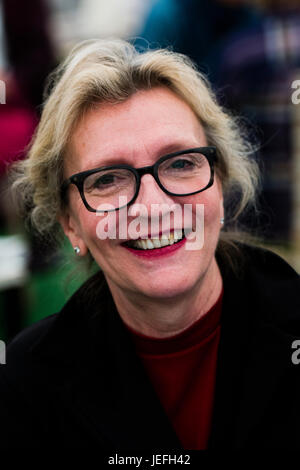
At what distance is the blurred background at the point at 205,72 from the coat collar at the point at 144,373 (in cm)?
142

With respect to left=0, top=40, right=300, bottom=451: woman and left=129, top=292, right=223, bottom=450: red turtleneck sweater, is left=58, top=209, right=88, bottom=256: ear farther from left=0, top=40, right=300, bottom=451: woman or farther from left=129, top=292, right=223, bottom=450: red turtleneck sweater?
left=129, top=292, right=223, bottom=450: red turtleneck sweater

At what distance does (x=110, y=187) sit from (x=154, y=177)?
Result: 163 millimetres

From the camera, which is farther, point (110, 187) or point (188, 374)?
point (188, 374)

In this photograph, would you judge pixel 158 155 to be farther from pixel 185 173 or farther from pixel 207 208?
pixel 207 208

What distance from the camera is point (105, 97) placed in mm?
1713

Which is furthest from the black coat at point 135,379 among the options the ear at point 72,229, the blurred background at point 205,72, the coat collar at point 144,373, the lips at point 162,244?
the blurred background at point 205,72

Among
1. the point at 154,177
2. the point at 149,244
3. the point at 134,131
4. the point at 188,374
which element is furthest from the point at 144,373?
the point at 134,131

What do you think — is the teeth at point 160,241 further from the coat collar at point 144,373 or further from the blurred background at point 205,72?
the blurred background at point 205,72

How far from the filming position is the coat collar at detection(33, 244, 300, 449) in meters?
1.67

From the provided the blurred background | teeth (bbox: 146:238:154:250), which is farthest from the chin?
the blurred background

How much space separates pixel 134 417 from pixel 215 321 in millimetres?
448

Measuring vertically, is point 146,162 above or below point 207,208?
above

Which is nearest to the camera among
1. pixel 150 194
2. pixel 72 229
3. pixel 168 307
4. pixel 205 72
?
pixel 150 194

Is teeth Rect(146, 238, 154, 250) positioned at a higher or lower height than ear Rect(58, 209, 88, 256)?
lower
